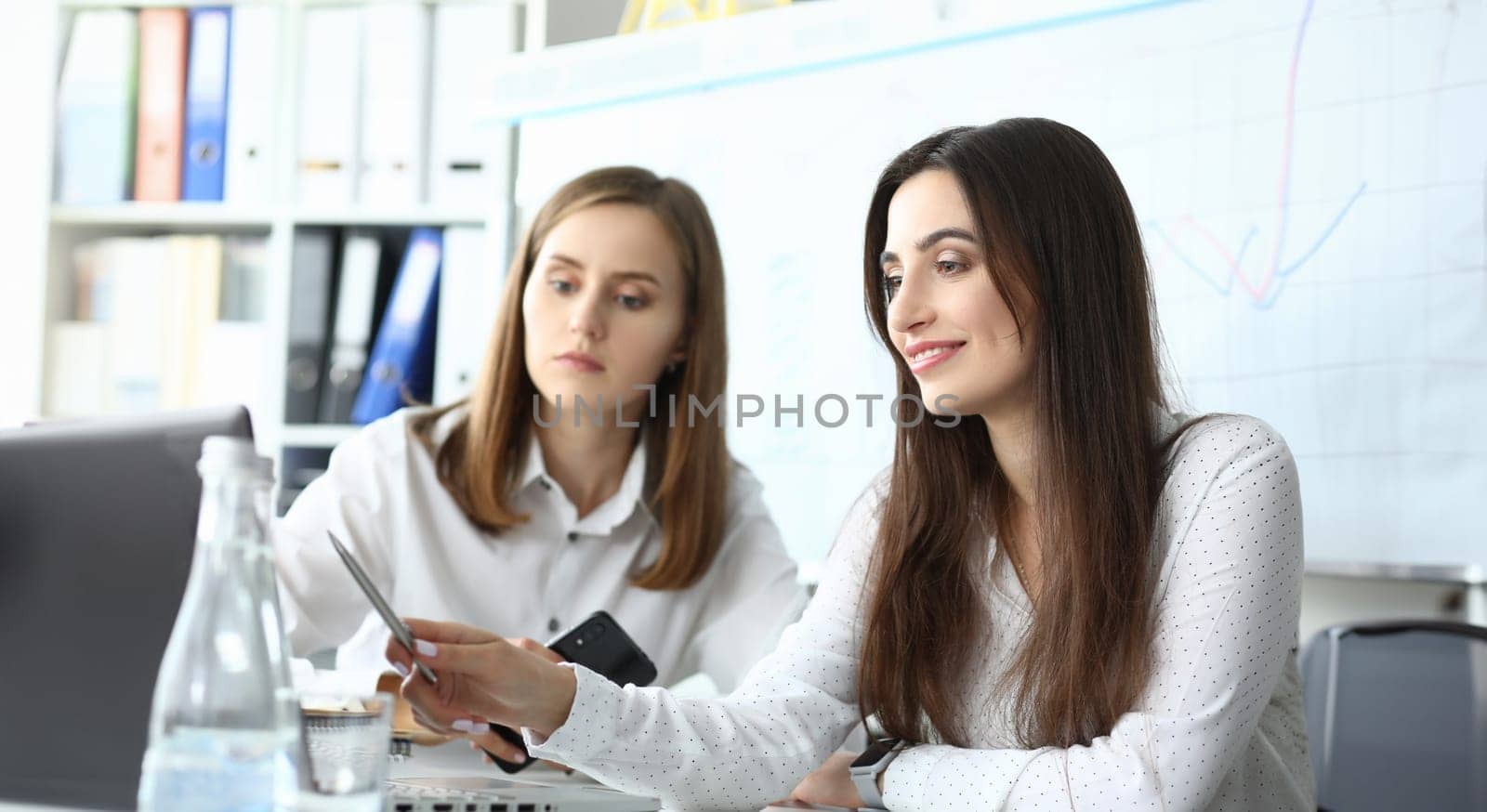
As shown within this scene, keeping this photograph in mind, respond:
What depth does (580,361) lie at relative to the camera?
1.79 meters

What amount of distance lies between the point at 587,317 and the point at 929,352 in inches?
24.0

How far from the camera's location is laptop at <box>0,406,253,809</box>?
32.3 inches

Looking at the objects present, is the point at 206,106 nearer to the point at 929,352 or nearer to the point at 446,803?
the point at 929,352

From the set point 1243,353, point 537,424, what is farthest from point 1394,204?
point 537,424

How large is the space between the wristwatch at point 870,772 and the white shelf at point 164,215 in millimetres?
1873

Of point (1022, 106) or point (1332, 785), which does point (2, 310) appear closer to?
point (1022, 106)

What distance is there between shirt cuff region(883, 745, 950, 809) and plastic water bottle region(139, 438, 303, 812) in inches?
26.7

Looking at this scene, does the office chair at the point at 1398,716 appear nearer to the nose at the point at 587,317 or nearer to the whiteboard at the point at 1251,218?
the whiteboard at the point at 1251,218

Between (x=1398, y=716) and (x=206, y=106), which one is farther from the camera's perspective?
(x=206, y=106)

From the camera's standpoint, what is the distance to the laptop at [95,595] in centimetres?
82

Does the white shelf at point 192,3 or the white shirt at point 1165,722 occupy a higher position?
the white shelf at point 192,3

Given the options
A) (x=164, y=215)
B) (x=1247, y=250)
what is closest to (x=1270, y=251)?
(x=1247, y=250)

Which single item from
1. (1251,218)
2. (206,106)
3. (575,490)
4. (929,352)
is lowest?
(575,490)

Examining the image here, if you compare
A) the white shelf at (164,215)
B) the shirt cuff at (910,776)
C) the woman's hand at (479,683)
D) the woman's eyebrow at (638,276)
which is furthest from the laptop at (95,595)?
the white shelf at (164,215)
